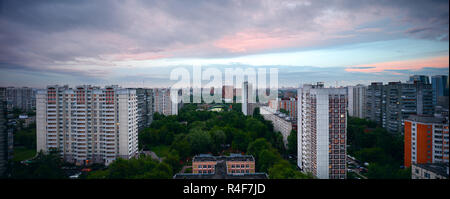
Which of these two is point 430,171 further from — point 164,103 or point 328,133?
point 164,103

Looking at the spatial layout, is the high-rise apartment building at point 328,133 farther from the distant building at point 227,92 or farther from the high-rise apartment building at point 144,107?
the high-rise apartment building at point 144,107

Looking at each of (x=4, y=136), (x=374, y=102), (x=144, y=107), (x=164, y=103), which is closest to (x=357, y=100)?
(x=374, y=102)

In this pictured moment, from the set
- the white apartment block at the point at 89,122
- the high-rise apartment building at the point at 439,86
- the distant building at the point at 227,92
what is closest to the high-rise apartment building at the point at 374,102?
the high-rise apartment building at the point at 439,86

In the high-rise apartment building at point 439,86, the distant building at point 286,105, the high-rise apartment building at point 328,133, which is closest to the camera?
the high-rise apartment building at point 439,86

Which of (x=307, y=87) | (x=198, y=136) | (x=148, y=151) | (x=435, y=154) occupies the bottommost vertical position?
(x=148, y=151)

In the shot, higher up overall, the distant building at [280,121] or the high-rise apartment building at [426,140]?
the high-rise apartment building at [426,140]
